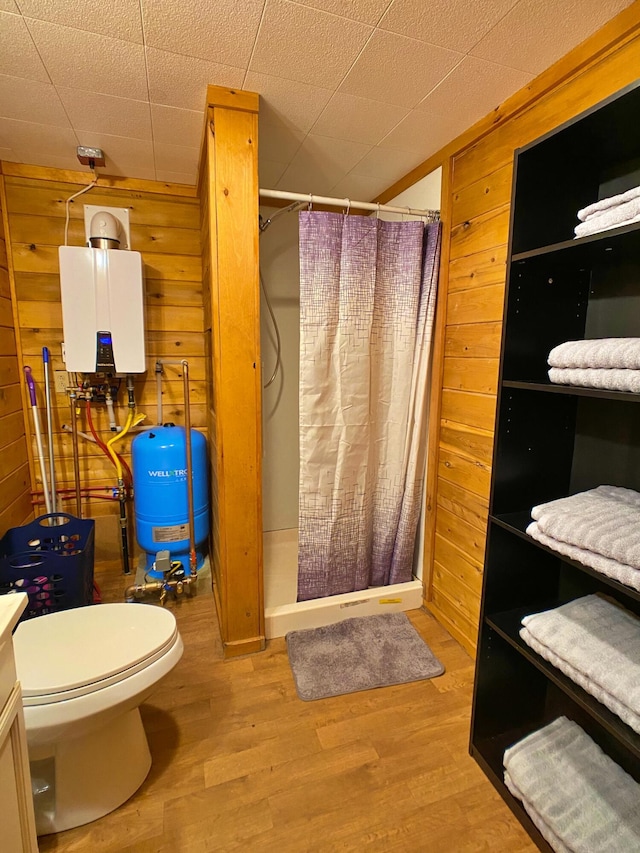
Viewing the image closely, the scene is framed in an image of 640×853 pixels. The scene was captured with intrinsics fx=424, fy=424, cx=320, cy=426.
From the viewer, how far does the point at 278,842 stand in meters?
1.16

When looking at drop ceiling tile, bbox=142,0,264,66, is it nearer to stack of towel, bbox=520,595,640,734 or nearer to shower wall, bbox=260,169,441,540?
shower wall, bbox=260,169,441,540

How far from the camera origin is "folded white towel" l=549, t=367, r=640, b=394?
89 cm

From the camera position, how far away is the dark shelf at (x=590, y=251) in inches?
35.9

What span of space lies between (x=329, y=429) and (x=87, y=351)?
4.21 feet

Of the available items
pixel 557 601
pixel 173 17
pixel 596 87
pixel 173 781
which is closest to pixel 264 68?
pixel 173 17

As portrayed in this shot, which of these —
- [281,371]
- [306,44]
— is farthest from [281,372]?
[306,44]

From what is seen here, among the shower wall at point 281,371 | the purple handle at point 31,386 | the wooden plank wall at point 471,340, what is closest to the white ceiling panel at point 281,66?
the wooden plank wall at point 471,340

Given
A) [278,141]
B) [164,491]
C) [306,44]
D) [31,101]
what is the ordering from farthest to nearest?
[164,491]
[278,141]
[31,101]
[306,44]

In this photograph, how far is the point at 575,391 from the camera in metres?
0.99

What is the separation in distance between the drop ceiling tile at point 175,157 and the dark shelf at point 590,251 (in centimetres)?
165

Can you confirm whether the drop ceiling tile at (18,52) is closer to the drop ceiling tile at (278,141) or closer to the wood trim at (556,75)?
the drop ceiling tile at (278,141)

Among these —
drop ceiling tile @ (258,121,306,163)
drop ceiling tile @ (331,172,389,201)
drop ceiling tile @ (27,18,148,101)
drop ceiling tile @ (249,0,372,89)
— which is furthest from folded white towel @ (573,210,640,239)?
drop ceiling tile @ (331,172,389,201)

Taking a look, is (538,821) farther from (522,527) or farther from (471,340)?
(471,340)

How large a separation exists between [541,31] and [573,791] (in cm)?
213
